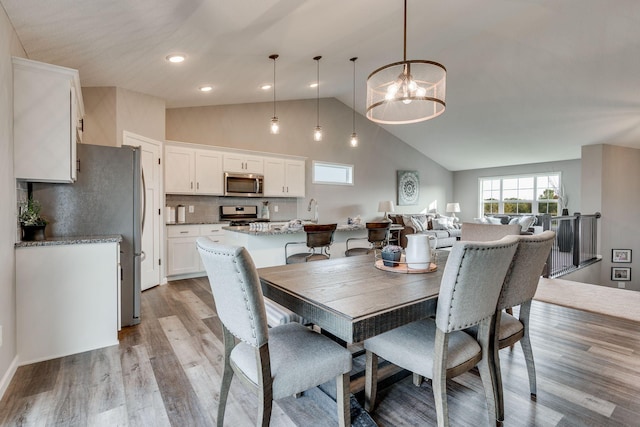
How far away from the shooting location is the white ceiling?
2.48 metres

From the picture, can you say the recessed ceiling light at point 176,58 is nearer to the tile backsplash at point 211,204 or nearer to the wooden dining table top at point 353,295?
the tile backsplash at point 211,204

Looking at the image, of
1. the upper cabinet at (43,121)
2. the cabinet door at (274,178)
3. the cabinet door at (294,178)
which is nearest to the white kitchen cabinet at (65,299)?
the upper cabinet at (43,121)

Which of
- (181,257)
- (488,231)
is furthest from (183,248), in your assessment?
(488,231)

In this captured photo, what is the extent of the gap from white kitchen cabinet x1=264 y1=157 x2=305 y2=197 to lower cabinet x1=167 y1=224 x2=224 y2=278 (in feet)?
4.56

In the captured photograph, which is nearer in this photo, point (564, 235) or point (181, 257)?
point (181, 257)

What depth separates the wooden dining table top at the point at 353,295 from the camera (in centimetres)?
118

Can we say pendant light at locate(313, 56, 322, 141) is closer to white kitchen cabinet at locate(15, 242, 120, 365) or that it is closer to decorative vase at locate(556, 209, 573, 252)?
white kitchen cabinet at locate(15, 242, 120, 365)

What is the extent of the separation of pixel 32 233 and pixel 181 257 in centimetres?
242

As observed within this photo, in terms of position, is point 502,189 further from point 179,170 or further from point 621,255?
point 179,170

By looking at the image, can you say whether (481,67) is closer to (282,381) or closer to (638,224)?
(638,224)

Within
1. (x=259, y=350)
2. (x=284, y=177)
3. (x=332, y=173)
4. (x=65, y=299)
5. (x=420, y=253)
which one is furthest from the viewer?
(x=332, y=173)

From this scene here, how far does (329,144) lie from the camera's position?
7000mm

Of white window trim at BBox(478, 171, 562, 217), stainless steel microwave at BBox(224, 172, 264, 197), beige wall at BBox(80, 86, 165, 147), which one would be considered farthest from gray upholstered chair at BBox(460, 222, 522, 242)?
white window trim at BBox(478, 171, 562, 217)

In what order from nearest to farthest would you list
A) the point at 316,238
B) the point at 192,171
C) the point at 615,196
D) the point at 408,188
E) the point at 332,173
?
the point at 316,238 → the point at 192,171 → the point at 615,196 → the point at 332,173 → the point at 408,188
